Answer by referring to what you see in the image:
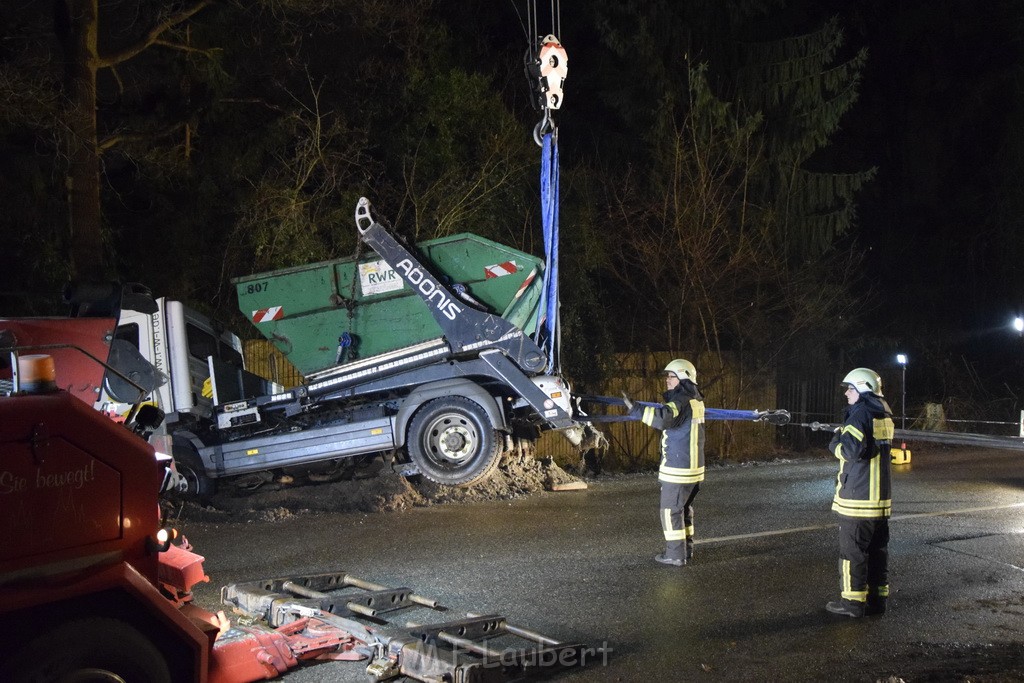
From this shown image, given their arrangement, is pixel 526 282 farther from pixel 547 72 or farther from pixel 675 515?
pixel 675 515

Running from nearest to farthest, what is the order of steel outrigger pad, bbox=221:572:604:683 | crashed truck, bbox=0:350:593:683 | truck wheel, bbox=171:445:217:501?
crashed truck, bbox=0:350:593:683
steel outrigger pad, bbox=221:572:604:683
truck wheel, bbox=171:445:217:501

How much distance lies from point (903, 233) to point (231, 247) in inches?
733

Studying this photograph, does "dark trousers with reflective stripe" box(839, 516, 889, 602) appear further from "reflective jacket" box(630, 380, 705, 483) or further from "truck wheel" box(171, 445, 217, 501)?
"truck wheel" box(171, 445, 217, 501)

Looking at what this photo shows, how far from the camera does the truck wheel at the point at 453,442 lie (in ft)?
34.4

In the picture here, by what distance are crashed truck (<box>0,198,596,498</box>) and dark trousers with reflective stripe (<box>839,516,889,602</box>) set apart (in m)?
4.03

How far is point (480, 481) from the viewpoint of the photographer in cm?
1120

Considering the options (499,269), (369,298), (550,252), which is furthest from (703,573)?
(369,298)

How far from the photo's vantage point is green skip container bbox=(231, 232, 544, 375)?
10523 millimetres

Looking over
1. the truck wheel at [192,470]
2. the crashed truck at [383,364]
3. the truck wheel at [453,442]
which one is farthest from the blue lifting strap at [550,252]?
the truck wheel at [192,470]

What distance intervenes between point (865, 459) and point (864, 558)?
2.23 feet

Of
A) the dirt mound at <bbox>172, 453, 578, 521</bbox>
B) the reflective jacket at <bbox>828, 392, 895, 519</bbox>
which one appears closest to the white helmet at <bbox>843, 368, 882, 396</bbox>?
the reflective jacket at <bbox>828, 392, 895, 519</bbox>

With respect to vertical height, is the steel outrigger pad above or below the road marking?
above

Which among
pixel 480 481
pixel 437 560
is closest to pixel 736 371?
pixel 480 481

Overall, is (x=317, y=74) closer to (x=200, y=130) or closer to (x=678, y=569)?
(x=200, y=130)
